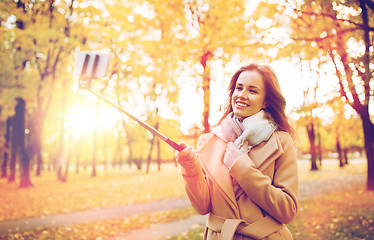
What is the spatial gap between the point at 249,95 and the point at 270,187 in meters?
0.63

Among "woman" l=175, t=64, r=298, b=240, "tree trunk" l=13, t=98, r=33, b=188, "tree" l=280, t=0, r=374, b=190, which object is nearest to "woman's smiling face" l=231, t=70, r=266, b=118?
"woman" l=175, t=64, r=298, b=240

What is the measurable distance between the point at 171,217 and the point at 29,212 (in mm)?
4700

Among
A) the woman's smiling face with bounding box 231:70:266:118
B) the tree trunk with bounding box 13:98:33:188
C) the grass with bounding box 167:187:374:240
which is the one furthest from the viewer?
the tree trunk with bounding box 13:98:33:188

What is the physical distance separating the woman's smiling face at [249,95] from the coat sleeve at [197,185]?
47cm

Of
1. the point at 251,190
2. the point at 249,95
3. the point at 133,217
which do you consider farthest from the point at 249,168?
the point at 133,217

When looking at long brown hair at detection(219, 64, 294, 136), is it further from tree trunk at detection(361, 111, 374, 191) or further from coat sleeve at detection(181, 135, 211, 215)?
tree trunk at detection(361, 111, 374, 191)

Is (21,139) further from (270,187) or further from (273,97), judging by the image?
(270,187)

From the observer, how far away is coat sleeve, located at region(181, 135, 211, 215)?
73.3 inches

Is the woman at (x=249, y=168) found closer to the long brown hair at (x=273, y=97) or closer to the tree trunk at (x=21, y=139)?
the long brown hair at (x=273, y=97)

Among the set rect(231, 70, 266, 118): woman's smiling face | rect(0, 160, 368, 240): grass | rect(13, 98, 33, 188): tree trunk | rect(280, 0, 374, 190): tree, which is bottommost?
rect(0, 160, 368, 240): grass

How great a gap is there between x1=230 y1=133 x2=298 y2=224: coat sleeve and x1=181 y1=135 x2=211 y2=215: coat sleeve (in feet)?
0.72

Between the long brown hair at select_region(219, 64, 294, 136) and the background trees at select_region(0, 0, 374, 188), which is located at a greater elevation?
the background trees at select_region(0, 0, 374, 188)

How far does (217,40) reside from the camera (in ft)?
20.7

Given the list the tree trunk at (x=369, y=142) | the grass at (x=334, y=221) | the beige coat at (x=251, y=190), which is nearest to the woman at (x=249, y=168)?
the beige coat at (x=251, y=190)
